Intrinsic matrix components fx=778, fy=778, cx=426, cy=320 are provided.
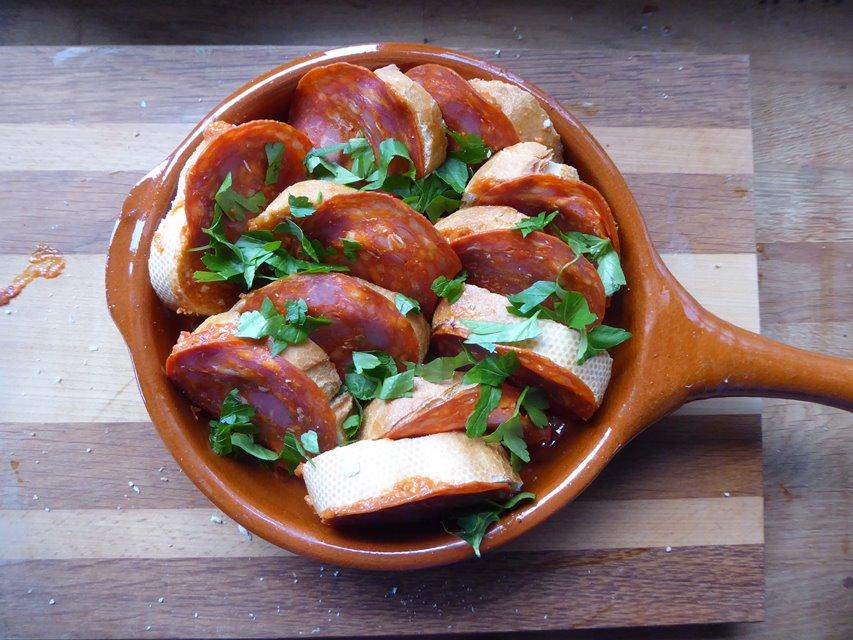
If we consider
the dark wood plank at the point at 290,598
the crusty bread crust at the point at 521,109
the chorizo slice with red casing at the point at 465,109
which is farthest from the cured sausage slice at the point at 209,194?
the dark wood plank at the point at 290,598

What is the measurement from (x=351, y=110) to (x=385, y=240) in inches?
12.3

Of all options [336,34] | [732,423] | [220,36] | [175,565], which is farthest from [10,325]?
[732,423]

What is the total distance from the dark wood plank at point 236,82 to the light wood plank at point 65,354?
375mm

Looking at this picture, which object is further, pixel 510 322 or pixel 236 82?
pixel 236 82

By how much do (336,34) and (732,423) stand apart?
1425 mm

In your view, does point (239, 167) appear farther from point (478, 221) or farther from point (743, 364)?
point (743, 364)

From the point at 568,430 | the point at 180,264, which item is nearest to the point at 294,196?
the point at 180,264

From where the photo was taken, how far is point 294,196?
4.58 ft

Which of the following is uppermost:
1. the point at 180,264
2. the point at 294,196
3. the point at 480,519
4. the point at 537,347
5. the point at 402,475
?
the point at 294,196

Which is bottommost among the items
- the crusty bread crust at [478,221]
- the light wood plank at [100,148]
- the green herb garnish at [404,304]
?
the green herb garnish at [404,304]

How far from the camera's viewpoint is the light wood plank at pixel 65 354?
5.72 feet

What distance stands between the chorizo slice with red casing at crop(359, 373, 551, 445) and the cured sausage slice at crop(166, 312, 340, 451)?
0.09 m

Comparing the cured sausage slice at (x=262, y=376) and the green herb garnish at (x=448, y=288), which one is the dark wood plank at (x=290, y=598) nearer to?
the cured sausage slice at (x=262, y=376)

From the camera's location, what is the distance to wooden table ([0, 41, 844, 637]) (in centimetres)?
171
